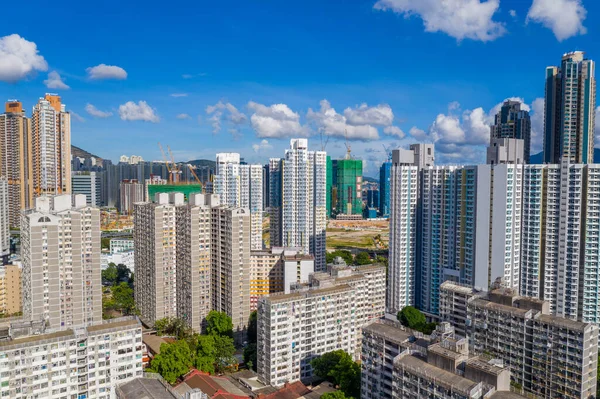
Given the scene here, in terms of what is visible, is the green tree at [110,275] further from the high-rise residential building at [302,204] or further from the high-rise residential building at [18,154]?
the high-rise residential building at [18,154]

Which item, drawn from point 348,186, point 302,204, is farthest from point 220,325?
point 348,186

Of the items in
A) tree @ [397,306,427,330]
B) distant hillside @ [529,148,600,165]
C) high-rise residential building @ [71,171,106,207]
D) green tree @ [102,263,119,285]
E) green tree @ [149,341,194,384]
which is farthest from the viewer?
high-rise residential building @ [71,171,106,207]

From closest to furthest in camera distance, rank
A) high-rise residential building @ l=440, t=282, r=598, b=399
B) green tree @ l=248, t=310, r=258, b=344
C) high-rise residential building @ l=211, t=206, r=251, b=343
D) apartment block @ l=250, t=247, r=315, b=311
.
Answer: high-rise residential building @ l=440, t=282, r=598, b=399 → high-rise residential building @ l=211, t=206, r=251, b=343 → green tree @ l=248, t=310, r=258, b=344 → apartment block @ l=250, t=247, r=315, b=311

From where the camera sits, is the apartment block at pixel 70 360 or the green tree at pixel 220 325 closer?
the apartment block at pixel 70 360

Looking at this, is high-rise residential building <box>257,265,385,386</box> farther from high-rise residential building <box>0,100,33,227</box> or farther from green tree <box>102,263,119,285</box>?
high-rise residential building <box>0,100,33,227</box>

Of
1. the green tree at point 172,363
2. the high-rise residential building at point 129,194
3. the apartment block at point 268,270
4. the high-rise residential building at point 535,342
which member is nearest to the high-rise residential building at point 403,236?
the apartment block at point 268,270

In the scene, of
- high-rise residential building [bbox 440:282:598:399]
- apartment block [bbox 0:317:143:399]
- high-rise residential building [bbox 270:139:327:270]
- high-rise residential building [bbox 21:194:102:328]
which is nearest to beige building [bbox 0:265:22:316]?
high-rise residential building [bbox 21:194:102:328]

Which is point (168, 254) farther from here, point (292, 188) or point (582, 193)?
point (582, 193)
